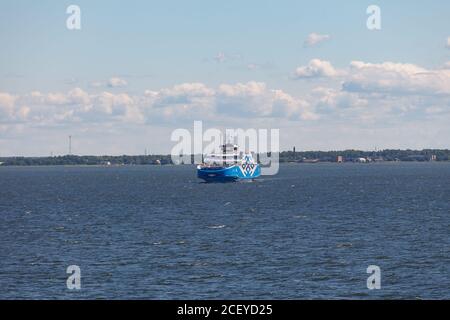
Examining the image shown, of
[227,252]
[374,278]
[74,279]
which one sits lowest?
[227,252]

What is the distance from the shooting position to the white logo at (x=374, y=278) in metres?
46.0

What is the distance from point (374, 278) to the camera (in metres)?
48.0

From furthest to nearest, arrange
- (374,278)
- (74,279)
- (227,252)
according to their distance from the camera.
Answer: (227,252)
(374,278)
(74,279)

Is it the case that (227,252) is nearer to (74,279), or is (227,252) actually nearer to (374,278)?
(374,278)

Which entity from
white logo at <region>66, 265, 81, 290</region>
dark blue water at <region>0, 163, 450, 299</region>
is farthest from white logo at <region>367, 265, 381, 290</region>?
white logo at <region>66, 265, 81, 290</region>

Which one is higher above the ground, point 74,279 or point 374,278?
point 74,279

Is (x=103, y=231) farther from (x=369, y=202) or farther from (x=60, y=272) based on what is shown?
(x=369, y=202)

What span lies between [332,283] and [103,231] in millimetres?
38710

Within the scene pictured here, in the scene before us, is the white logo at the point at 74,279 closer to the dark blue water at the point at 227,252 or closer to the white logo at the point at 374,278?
the dark blue water at the point at 227,252

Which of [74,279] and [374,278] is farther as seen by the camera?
[374,278]

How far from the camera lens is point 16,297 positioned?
43.5 m

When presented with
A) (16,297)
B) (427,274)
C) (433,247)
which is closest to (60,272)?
(16,297)

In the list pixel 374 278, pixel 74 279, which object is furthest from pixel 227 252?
pixel 74 279
